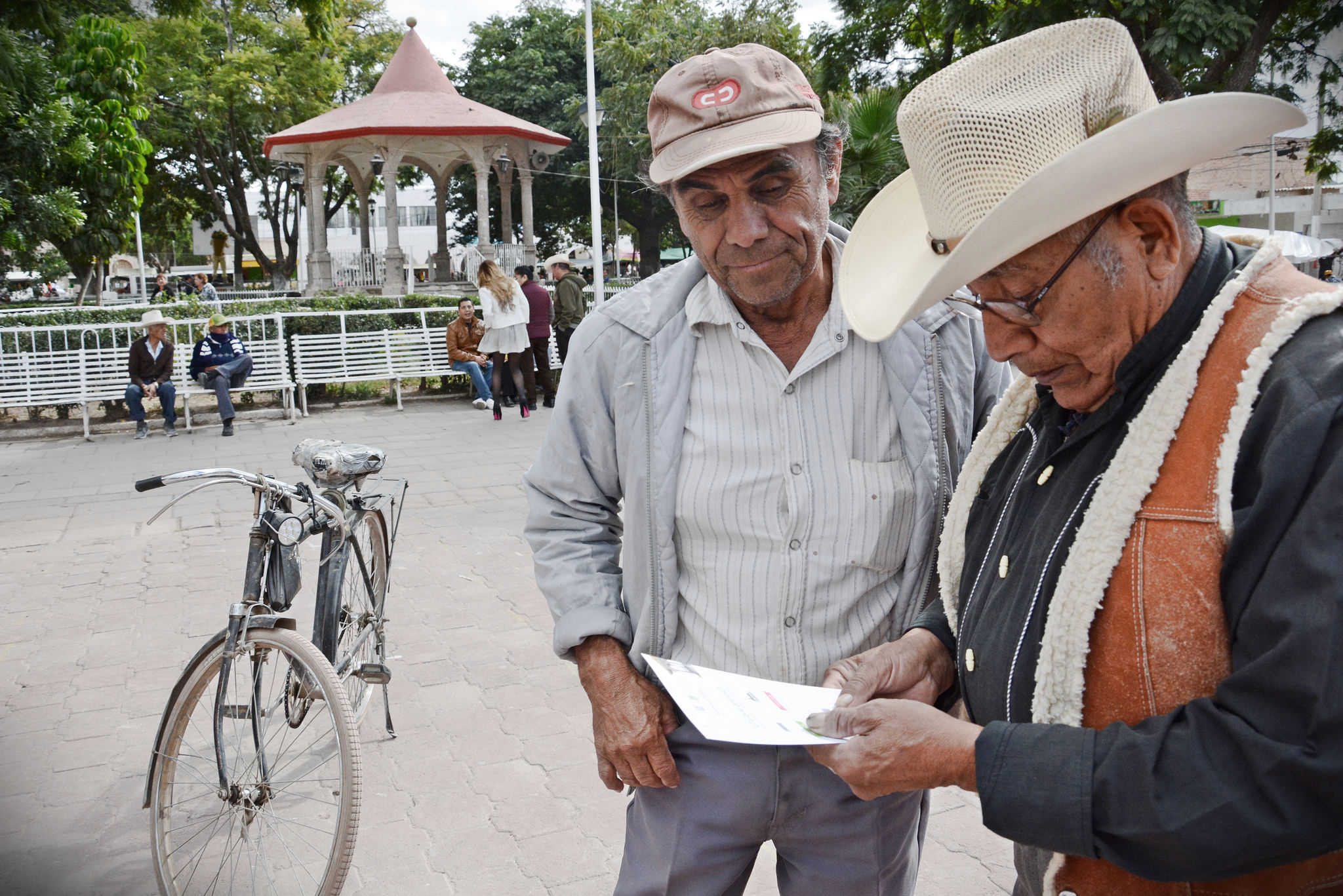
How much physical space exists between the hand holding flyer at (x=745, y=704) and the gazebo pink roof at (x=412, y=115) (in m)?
21.2

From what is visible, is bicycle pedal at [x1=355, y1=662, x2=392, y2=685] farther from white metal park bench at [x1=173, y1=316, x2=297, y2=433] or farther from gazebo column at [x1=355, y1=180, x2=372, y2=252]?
gazebo column at [x1=355, y1=180, x2=372, y2=252]

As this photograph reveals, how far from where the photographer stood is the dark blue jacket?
12055 millimetres

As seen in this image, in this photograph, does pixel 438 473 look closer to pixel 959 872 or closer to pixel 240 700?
pixel 240 700

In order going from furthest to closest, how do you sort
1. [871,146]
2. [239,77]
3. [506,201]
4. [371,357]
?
[239,77]
[506,201]
[871,146]
[371,357]

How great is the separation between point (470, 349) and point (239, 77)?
2100cm

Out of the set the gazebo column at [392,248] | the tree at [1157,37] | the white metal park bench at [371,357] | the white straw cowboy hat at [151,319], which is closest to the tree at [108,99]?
the white straw cowboy hat at [151,319]

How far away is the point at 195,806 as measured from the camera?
10.7 feet

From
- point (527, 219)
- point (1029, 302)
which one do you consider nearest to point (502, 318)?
point (1029, 302)

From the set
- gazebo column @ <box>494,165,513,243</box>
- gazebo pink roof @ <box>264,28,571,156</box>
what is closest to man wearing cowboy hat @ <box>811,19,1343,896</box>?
gazebo pink roof @ <box>264,28,571,156</box>

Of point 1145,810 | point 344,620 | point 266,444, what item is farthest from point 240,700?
point 266,444

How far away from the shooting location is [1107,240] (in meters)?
1.30

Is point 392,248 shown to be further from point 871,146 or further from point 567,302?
point 871,146

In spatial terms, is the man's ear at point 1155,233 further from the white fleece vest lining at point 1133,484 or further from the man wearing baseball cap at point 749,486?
the man wearing baseball cap at point 749,486

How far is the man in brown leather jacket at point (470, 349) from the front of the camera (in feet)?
43.7
